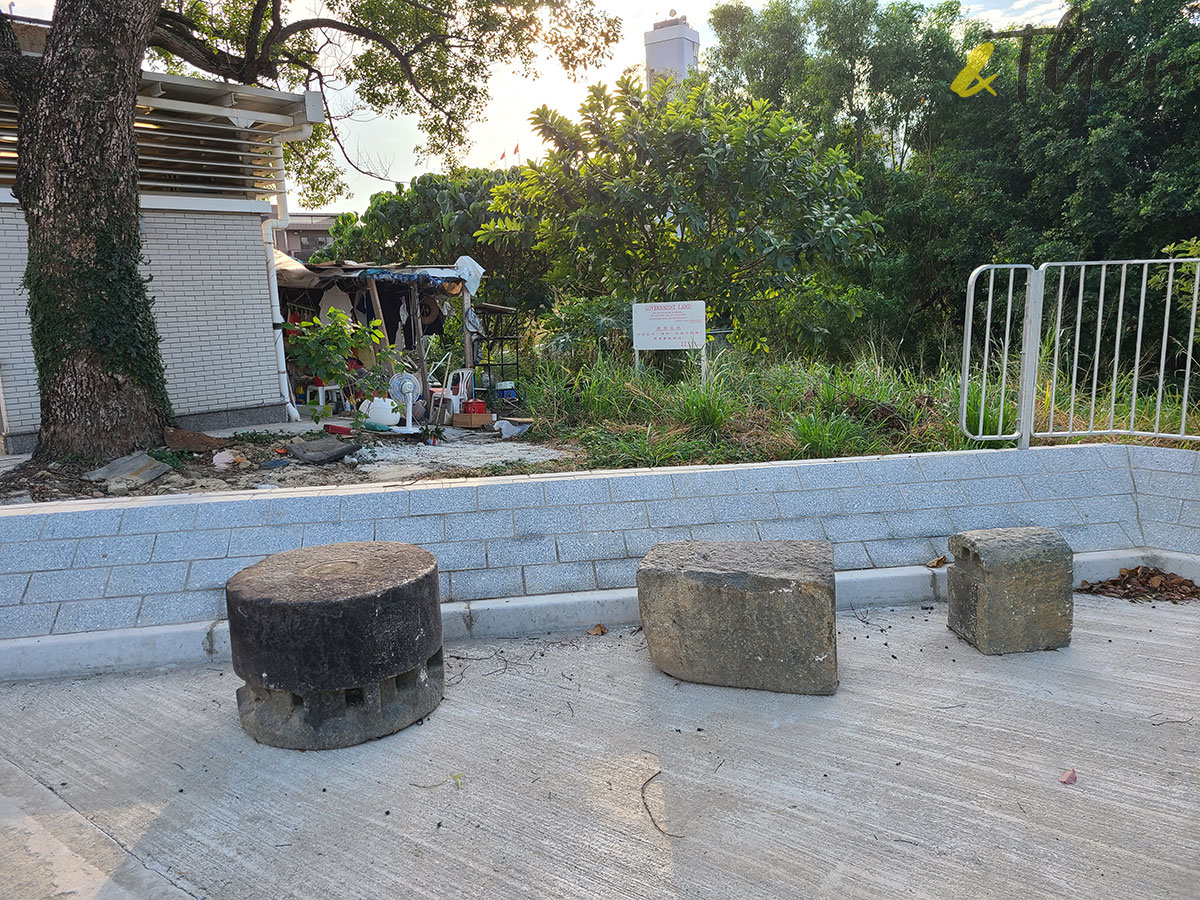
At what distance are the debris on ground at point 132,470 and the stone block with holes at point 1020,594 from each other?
676cm

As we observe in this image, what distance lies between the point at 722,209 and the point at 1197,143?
41.3ft

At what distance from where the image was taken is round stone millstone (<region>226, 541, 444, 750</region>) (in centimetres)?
368

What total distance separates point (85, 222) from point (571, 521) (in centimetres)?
576

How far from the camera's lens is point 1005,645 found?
4477mm

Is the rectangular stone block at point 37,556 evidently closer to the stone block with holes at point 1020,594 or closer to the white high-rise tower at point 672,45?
the stone block with holes at point 1020,594

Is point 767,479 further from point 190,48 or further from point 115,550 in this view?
point 190,48

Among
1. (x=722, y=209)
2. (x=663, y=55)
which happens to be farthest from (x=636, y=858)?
(x=663, y=55)

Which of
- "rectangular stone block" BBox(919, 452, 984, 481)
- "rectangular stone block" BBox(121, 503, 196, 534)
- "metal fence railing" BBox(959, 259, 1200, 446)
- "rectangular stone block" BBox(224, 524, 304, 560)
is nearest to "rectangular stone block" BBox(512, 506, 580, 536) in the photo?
"rectangular stone block" BBox(224, 524, 304, 560)

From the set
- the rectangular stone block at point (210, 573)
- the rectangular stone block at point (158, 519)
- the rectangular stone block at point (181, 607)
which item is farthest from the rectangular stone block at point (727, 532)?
the rectangular stone block at point (158, 519)

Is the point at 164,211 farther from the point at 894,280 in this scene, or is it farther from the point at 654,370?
the point at 894,280

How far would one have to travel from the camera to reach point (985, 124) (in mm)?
20047

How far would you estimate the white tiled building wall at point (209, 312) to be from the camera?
1081cm

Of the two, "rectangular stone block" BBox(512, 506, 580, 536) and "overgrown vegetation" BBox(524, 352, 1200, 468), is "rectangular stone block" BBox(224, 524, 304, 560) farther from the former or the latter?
"overgrown vegetation" BBox(524, 352, 1200, 468)

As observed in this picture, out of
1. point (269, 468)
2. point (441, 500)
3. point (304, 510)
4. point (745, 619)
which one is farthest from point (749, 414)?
point (269, 468)
